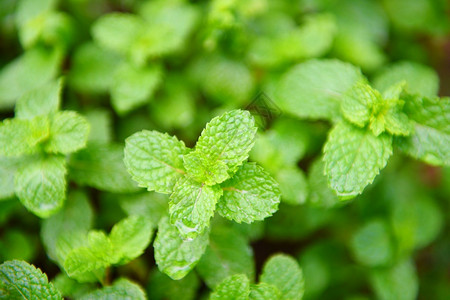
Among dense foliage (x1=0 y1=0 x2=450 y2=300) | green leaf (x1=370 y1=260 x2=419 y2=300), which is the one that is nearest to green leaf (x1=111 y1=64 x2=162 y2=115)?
dense foliage (x1=0 y1=0 x2=450 y2=300)

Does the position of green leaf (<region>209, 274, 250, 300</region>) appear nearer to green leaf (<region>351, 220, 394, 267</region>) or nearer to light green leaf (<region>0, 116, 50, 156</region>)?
green leaf (<region>351, 220, 394, 267</region>)

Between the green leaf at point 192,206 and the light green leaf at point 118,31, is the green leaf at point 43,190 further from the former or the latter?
the light green leaf at point 118,31

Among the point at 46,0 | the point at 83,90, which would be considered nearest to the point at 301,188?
the point at 83,90

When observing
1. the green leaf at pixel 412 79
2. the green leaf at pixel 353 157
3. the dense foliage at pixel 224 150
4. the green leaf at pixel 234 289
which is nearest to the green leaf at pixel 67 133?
the dense foliage at pixel 224 150

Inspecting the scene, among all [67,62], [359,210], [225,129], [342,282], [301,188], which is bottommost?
[342,282]

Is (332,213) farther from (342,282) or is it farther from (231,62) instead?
(231,62)

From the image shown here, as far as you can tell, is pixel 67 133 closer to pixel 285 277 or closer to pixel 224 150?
pixel 224 150

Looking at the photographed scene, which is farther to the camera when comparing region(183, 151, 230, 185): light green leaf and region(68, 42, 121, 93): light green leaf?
region(68, 42, 121, 93): light green leaf
